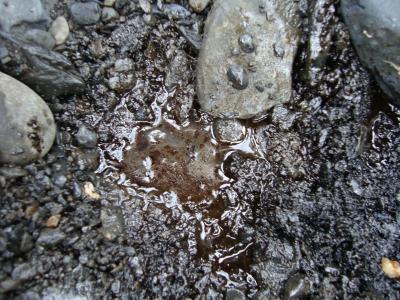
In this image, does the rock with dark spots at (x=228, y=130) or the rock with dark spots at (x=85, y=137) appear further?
the rock with dark spots at (x=228, y=130)

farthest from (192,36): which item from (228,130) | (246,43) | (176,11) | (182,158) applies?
(182,158)

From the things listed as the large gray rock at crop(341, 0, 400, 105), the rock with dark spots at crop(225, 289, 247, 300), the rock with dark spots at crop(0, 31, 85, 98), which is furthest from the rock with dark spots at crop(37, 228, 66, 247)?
the large gray rock at crop(341, 0, 400, 105)

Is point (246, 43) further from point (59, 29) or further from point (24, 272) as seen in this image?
point (24, 272)

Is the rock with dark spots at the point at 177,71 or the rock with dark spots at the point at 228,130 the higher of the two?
the rock with dark spots at the point at 177,71

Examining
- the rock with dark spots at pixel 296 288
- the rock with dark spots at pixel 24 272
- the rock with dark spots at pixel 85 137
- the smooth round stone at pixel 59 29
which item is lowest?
the rock with dark spots at pixel 24 272

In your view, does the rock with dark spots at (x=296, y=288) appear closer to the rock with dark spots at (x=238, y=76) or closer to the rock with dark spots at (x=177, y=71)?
the rock with dark spots at (x=238, y=76)

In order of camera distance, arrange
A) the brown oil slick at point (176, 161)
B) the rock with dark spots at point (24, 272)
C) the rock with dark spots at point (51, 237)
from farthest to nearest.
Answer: the brown oil slick at point (176, 161), the rock with dark spots at point (51, 237), the rock with dark spots at point (24, 272)

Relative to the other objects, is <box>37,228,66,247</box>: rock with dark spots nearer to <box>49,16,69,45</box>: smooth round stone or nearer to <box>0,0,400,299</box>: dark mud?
<box>0,0,400,299</box>: dark mud

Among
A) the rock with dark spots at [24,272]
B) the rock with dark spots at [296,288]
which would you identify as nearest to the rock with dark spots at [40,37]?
the rock with dark spots at [24,272]

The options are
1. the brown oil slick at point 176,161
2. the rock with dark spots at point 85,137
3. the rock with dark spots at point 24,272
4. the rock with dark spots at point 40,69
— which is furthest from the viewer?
the brown oil slick at point 176,161
